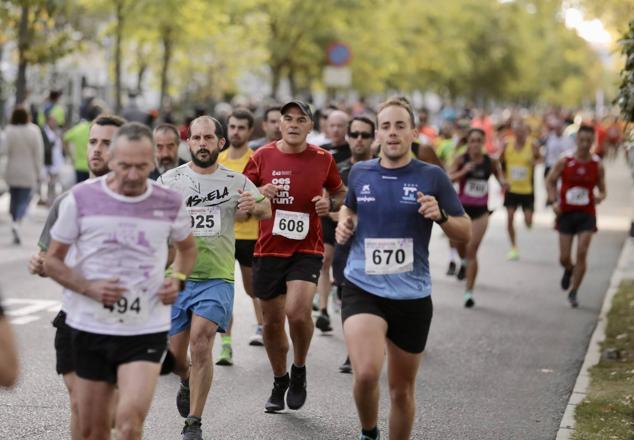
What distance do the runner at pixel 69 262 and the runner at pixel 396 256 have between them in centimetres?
127

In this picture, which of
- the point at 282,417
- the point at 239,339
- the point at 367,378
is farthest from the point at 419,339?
the point at 239,339

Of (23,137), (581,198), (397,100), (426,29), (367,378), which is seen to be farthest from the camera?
(426,29)

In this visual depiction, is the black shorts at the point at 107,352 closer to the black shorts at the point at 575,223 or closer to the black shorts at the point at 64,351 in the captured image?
the black shorts at the point at 64,351

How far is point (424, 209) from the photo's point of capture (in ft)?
21.1

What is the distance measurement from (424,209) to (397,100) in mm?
763

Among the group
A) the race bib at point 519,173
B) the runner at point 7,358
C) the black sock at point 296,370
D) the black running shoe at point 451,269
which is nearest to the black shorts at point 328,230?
the black sock at point 296,370

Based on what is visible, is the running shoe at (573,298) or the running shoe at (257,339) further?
the running shoe at (573,298)

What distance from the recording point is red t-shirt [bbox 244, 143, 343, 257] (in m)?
8.58

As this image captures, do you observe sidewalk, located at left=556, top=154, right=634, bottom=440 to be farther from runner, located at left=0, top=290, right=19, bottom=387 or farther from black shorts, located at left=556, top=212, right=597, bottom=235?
runner, located at left=0, top=290, right=19, bottom=387

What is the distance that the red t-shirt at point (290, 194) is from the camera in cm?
858

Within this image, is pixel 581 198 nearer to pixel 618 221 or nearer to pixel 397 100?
pixel 397 100

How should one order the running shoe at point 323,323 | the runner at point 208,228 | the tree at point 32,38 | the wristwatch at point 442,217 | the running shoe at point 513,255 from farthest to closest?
1. the tree at point 32,38
2. the running shoe at point 513,255
3. the running shoe at point 323,323
4. the runner at point 208,228
5. the wristwatch at point 442,217

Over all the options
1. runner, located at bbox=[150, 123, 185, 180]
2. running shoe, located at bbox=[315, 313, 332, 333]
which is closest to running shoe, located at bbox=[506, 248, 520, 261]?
running shoe, located at bbox=[315, 313, 332, 333]

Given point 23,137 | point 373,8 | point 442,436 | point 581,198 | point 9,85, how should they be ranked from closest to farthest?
1. point 442,436
2. point 581,198
3. point 23,137
4. point 9,85
5. point 373,8
